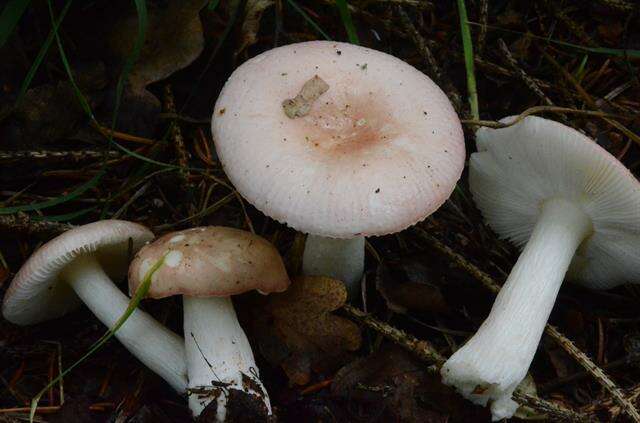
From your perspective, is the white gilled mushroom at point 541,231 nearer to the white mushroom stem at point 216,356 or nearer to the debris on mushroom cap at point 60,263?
the white mushroom stem at point 216,356

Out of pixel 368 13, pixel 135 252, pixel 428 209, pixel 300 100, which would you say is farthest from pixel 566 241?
pixel 135 252

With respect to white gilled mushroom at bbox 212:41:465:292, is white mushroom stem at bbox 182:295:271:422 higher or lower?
lower

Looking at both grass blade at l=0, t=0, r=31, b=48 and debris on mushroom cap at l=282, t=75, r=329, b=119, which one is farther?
grass blade at l=0, t=0, r=31, b=48

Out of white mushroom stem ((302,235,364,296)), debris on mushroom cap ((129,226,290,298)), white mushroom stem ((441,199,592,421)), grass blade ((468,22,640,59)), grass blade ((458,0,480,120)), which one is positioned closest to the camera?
debris on mushroom cap ((129,226,290,298))

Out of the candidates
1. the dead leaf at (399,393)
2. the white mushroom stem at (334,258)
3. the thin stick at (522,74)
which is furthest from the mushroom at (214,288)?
the thin stick at (522,74)

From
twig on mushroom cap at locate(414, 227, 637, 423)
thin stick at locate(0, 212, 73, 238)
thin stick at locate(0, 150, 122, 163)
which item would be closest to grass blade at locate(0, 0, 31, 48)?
thin stick at locate(0, 150, 122, 163)

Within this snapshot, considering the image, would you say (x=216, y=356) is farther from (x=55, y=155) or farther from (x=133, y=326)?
(x=55, y=155)

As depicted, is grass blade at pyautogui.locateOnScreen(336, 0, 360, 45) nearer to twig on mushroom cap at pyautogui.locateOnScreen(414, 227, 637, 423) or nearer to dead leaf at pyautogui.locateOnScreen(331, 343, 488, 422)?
twig on mushroom cap at pyautogui.locateOnScreen(414, 227, 637, 423)
